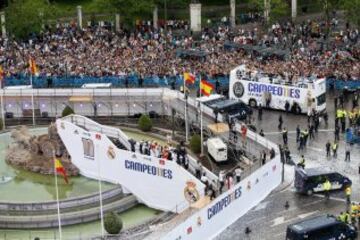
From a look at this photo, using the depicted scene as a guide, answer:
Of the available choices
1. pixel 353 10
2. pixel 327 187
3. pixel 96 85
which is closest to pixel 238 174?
pixel 327 187

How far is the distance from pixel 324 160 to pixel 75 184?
635 inches

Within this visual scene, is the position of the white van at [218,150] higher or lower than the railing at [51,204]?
higher

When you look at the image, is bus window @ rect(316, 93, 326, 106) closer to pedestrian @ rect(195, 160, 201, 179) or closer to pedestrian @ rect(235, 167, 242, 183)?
pedestrian @ rect(195, 160, 201, 179)

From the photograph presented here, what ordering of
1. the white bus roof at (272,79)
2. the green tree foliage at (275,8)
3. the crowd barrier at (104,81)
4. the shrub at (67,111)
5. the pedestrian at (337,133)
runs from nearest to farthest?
the pedestrian at (337,133), the shrub at (67,111), the white bus roof at (272,79), the crowd barrier at (104,81), the green tree foliage at (275,8)

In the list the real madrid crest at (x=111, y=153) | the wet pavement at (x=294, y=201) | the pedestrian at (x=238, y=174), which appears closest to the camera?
the pedestrian at (x=238, y=174)

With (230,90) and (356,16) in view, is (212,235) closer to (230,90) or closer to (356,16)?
(230,90)

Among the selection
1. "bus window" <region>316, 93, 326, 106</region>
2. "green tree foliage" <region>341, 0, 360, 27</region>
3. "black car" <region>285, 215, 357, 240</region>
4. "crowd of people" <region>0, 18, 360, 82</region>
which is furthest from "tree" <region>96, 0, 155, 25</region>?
"black car" <region>285, 215, 357, 240</region>

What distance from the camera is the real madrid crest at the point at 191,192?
153ft

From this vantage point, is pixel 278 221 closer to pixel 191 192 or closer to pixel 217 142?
pixel 191 192

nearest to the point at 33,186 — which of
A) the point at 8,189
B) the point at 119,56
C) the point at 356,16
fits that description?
the point at 8,189

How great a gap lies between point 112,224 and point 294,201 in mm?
11779

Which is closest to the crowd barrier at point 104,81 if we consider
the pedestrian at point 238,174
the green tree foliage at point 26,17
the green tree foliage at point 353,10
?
the green tree foliage at point 26,17

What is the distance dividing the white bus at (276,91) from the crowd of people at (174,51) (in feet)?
5.45

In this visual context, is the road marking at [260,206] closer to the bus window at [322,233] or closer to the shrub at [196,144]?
the bus window at [322,233]
